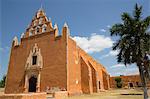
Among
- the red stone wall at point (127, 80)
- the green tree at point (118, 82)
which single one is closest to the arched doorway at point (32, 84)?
the green tree at point (118, 82)

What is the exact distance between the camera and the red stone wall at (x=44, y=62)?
2123cm

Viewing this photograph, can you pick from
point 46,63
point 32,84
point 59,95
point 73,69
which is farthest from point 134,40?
point 32,84

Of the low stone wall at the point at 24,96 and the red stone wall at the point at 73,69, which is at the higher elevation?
the red stone wall at the point at 73,69

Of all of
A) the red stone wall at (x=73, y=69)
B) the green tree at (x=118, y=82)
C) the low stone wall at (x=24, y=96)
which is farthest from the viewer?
the green tree at (x=118, y=82)

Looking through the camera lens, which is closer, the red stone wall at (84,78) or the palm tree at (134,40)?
the palm tree at (134,40)

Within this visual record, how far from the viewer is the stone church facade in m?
21.5

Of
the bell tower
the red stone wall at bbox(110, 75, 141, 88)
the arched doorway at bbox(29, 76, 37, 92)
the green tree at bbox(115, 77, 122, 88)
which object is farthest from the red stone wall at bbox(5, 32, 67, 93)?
the red stone wall at bbox(110, 75, 141, 88)

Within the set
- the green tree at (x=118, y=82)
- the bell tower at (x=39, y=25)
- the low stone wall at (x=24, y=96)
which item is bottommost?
the green tree at (x=118, y=82)

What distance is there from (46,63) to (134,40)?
1305 centimetres

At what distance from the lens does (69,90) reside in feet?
67.5

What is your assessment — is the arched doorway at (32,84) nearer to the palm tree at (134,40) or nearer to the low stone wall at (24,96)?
the low stone wall at (24,96)

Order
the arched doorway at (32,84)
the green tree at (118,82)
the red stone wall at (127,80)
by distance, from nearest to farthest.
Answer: the arched doorway at (32,84)
the red stone wall at (127,80)
the green tree at (118,82)

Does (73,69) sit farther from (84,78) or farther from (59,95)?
(59,95)

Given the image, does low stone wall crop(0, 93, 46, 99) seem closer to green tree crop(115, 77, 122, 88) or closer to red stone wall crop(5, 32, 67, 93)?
red stone wall crop(5, 32, 67, 93)
